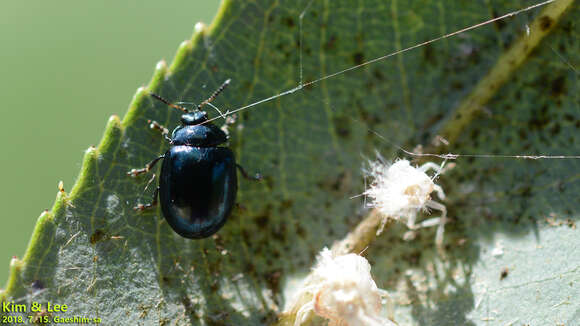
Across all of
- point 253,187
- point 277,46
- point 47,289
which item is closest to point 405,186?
point 253,187

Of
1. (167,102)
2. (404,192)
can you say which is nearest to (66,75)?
(167,102)

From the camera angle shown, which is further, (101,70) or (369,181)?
(101,70)

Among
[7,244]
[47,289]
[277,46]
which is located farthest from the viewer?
[7,244]

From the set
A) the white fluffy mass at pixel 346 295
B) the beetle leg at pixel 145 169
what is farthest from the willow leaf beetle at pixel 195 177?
the white fluffy mass at pixel 346 295

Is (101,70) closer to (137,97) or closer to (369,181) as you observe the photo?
(137,97)

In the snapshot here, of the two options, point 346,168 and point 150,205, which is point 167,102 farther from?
Result: point 346,168

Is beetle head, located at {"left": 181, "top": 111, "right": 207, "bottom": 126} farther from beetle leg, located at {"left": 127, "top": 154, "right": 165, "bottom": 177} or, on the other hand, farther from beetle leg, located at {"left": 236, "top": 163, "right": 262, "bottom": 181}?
beetle leg, located at {"left": 236, "top": 163, "right": 262, "bottom": 181}
